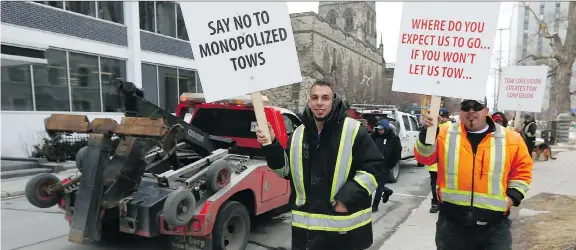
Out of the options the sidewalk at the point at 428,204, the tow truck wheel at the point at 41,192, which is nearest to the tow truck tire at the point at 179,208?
the tow truck wheel at the point at 41,192

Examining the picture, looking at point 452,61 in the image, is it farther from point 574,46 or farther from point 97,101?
point 574,46

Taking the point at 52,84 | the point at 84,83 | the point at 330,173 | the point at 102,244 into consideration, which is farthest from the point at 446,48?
the point at 84,83

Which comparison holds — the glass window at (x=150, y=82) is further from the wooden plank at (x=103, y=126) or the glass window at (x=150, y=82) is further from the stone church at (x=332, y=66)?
the wooden plank at (x=103, y=126)

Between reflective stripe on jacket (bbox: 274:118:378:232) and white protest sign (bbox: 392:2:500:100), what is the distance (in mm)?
1029

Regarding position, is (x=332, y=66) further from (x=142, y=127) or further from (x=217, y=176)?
(x=142, y=127)

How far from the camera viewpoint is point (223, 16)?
3.20m

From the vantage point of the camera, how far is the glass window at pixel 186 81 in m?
20.3

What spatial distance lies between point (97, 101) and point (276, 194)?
1241 cm

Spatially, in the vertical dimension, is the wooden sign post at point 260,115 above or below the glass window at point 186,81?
below

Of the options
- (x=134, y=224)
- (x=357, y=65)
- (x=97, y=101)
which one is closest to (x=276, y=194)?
(x=134, y=224)

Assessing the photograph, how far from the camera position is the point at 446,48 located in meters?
3.38

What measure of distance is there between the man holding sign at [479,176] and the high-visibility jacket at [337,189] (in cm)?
66

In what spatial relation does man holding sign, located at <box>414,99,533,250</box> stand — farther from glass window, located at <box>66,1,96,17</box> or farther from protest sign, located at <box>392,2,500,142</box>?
glass window, located at <box>66,1,96,17</box>

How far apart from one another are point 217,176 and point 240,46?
177cm
